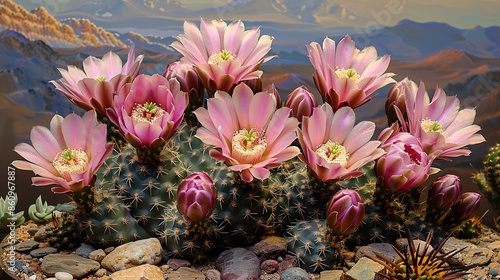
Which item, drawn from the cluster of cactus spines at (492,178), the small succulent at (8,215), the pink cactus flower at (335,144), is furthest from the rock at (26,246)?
the cluster of cactus spines at (492,178)

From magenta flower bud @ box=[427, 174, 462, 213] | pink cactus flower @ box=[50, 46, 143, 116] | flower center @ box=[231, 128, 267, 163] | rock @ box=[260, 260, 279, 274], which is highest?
pink cactus flower @ box=[50, 46, 143, 116]

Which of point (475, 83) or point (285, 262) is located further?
point (475, 83)

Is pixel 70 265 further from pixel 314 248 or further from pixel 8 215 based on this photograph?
pixel 314 248

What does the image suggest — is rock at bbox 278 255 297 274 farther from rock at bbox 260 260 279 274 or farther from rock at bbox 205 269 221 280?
rock at bbox 205 269 221 280

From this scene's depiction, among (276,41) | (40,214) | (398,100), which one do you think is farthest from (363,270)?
(276,41)

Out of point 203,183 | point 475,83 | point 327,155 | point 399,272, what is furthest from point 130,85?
point 475,83

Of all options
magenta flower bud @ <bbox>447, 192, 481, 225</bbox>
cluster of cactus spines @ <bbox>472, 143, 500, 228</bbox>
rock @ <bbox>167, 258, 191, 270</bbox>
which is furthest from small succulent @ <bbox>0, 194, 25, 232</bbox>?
cluster of cactus spines @ <bbox>472, 143, 500, 228</bbox>

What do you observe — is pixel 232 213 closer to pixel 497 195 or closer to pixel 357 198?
pixel 357 198
